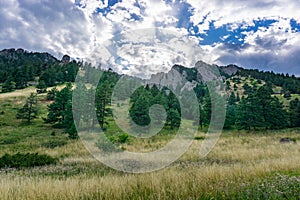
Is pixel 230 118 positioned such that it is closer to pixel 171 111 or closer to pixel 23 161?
pixel 171 111

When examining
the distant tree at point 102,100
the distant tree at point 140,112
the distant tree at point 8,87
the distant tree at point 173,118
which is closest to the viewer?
the distant tree at point 140,112

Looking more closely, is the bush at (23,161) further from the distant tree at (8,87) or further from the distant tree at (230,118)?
the distant tree at (8,87)

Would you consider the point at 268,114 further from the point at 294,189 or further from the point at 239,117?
the point at 294,189

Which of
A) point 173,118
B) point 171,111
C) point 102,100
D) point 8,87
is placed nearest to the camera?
point 102,100

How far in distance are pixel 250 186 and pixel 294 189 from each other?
0.81 m

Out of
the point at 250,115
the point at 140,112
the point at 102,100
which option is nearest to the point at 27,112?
the point at 102,100

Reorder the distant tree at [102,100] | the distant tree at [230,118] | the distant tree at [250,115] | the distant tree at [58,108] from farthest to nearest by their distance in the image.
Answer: the distant tree at [230,118]
the distant tree at [58,108]
the distant tree at [250,115]
the distant tree at [102,100]

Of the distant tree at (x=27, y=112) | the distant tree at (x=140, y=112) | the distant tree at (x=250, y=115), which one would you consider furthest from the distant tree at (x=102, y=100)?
the distant tree at (x=250, y=115)

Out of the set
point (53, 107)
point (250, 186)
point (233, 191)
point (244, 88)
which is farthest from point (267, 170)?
point (244, 88)

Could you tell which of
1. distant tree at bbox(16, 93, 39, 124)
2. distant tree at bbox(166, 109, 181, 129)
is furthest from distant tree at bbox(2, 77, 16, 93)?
distant tree at bbox(166, 109, 181, 129)

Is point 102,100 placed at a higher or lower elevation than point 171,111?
higher

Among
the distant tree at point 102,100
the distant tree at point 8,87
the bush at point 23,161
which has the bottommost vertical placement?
the bush at point 23,161

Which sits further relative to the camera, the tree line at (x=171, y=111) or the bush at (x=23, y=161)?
the tree line at (x=171, y=111)

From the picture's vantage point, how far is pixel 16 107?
208 feet
